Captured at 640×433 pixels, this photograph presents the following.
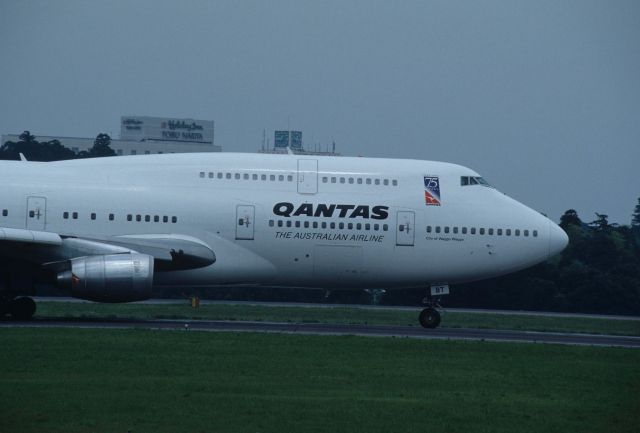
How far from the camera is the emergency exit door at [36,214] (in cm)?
3344

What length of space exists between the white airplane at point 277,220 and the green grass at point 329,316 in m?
3.45

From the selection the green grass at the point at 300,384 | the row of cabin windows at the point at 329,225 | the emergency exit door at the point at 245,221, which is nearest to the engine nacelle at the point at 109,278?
the green grass at the point at 300,384

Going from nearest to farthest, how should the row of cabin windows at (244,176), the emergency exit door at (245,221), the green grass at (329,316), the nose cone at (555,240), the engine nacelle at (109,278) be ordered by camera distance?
the engine nacelle at (109,278) → the emergency exit door at (245,221) → the row of cabin windows at (244,176) → the nose cone at (555,240) → the green grass at (329,316)

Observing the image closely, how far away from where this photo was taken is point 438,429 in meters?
17.0

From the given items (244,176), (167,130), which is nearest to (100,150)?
(167,130)

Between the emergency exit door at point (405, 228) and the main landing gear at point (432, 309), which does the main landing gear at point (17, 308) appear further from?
the main landing gear at point (432, 309)

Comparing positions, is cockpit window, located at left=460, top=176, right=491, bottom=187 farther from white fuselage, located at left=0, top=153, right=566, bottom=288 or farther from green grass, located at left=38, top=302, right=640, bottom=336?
green grass, located at left=38, top=302, right=640, bottom=336

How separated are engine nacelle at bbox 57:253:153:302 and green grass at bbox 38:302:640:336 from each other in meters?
4.89

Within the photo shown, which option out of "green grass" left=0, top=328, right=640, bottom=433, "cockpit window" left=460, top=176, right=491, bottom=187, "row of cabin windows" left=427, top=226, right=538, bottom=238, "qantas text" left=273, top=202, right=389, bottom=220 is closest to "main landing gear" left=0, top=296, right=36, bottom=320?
"green grass" left=0, top=328, right=640, bottom=433

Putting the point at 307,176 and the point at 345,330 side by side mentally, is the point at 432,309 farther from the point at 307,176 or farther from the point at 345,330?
the point at 307,176

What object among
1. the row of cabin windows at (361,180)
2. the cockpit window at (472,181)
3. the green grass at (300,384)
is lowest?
the green grass at (300,384)

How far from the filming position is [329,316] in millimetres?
42125

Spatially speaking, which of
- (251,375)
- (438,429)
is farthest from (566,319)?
(438,429)

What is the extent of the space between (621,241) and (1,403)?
214ft
